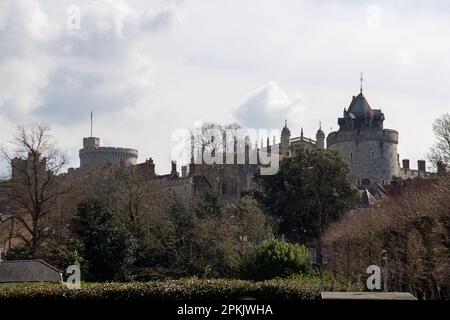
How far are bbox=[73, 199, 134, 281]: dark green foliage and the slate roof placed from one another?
729cm

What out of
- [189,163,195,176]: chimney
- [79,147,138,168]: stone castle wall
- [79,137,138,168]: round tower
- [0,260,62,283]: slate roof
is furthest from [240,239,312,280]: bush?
[79,147,138,168]: stone castle wall

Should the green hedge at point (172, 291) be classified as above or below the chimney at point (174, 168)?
below

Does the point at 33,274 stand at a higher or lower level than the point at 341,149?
lower

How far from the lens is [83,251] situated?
4572cm

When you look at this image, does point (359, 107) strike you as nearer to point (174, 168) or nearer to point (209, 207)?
point (174, 168)

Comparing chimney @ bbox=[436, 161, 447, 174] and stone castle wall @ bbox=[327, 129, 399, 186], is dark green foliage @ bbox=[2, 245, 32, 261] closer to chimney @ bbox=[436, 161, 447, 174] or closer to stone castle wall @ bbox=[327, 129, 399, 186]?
chimney @ bbox=[436, 161, 447, 174]

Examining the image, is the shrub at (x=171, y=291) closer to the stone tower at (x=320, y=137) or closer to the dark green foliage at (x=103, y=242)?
the dark green foliage at (x=103, y=242)

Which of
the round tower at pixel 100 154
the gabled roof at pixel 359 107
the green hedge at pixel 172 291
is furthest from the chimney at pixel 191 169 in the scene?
the green hedge at pixel 172 291

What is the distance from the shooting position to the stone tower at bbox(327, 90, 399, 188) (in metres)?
95.3

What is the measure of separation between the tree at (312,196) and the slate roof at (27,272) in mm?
24483

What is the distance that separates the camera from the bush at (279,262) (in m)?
38.7
